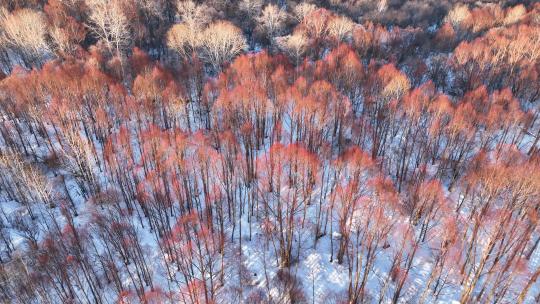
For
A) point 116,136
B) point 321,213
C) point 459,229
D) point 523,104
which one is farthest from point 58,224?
point 523,104

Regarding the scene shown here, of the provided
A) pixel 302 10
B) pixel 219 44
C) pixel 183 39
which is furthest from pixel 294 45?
pixel 302 10

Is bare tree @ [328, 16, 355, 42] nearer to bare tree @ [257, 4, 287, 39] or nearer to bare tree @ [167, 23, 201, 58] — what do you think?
bare tree @ [257, 4, 287, 39]

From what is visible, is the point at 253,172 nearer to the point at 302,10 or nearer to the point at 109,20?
the point at 109,20

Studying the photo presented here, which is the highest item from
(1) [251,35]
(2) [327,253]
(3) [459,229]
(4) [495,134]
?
(1) [251,35]

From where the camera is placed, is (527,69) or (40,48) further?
(527,69)

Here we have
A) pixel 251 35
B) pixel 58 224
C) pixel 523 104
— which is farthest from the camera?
pixel 251 35

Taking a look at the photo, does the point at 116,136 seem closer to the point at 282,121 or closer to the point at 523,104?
the point at 282,121

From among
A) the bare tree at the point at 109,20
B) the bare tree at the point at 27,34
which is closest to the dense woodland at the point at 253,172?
the bare tree at the point at 27,34

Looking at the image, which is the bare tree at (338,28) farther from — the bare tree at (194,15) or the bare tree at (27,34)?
the bare tree at (27,34)
